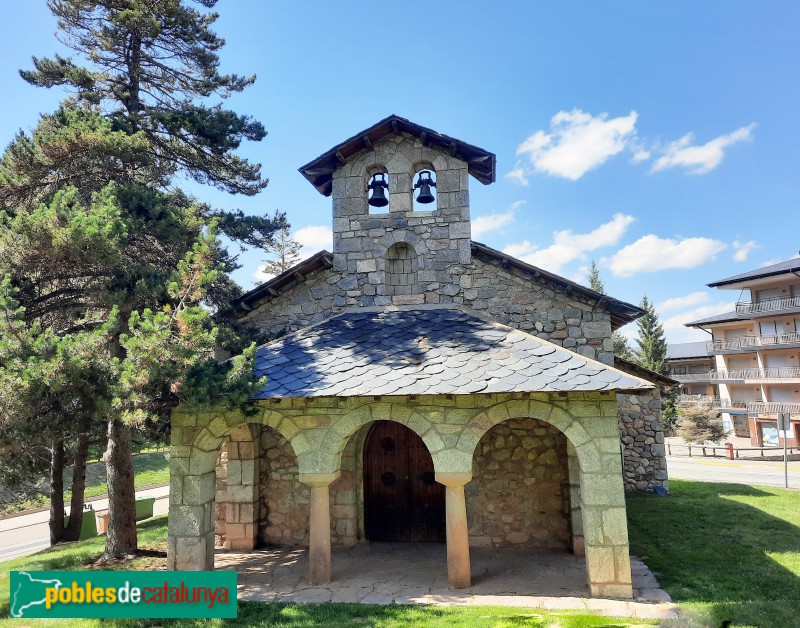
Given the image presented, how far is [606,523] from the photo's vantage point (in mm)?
5930

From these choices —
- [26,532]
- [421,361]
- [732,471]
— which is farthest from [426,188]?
[732,471]

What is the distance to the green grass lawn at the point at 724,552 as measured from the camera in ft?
17.8

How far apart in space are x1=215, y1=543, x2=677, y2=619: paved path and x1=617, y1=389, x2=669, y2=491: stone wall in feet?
15.3

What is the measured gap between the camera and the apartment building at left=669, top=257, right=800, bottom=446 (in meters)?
27.4

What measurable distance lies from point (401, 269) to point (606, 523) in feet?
17.0

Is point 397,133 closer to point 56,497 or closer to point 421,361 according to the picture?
point 421,361

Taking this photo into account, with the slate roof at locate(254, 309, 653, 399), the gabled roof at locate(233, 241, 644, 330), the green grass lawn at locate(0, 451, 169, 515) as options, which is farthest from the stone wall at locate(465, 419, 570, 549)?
the green grass lawn at locate(0, 451, 169, 515)

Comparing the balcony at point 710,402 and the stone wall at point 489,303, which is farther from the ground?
the stone wall at point 489,303

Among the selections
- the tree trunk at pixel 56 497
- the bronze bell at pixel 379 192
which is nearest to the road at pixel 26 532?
the tree trunk at pixel 56 497

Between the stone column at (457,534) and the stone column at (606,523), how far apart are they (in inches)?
60.3

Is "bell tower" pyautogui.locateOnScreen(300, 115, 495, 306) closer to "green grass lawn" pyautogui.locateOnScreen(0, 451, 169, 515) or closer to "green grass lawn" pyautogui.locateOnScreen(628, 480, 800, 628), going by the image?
"green grass lawn" pyautogui.locateOnScreen(628, 480, 800, 628)

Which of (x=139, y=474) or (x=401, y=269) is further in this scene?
(x=139, y=474)

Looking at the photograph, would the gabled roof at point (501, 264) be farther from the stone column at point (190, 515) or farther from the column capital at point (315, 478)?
the column capital at point (315, 478)

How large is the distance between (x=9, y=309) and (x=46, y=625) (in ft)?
11.9
